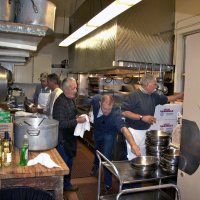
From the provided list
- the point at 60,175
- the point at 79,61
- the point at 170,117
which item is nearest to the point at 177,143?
the point at 170,117

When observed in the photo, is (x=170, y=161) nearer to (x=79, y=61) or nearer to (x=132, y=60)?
(x=132, y=60)

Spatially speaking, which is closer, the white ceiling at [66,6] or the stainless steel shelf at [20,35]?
the stainless steel shelf at [20,35]

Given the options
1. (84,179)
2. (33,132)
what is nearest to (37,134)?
(33,132)

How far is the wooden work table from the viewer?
179 cm

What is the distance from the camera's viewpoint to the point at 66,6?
6297 mm

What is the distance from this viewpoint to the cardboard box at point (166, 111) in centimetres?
352

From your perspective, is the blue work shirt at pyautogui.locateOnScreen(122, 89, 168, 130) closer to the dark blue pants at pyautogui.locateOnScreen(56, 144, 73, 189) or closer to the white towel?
the white towel

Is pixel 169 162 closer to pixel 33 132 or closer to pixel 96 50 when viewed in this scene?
pixel 33 132

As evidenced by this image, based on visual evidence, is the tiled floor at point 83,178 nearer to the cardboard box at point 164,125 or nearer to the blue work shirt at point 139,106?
the blue work shirt at point 139,106

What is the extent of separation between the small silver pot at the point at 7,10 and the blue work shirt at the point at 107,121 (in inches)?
76.5

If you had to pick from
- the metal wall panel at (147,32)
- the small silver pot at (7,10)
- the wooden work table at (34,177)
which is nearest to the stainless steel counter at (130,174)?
the wooden work table at (34,177)

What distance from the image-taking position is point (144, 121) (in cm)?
331

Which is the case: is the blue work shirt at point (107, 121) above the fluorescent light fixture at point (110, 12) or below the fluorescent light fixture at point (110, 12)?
below

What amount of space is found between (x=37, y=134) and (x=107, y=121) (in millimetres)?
1380
